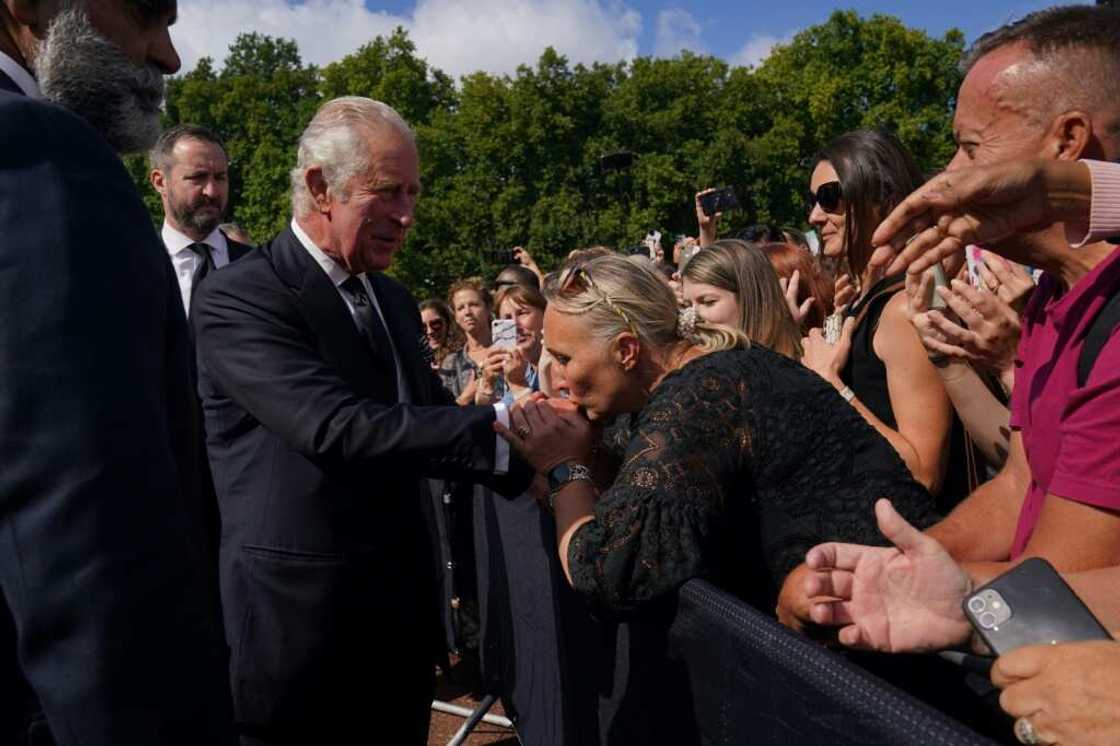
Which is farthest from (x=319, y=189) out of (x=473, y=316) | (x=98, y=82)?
(x=473, y=316)

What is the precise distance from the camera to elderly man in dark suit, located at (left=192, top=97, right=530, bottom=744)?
261cm

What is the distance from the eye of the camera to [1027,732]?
53.6 inches

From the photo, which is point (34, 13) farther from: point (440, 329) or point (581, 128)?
point (581, 128)

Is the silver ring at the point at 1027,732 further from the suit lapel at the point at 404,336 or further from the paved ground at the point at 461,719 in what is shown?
the paved ground at the point at 461,719

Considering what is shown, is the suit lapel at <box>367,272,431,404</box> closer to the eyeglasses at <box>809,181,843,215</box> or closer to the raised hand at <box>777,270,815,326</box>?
the eyeglasses at <box>809,181,843,215</box>

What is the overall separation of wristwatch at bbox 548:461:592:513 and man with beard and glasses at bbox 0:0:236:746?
4.47ft

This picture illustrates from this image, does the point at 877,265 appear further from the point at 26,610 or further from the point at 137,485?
the point at 26,610

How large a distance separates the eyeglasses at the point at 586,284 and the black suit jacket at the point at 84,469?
5.64ft

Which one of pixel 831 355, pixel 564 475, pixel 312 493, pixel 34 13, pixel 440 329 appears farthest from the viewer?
pixel 440 329

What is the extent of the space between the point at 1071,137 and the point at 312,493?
1943 millimetres

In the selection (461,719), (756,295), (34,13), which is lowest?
(461,719)

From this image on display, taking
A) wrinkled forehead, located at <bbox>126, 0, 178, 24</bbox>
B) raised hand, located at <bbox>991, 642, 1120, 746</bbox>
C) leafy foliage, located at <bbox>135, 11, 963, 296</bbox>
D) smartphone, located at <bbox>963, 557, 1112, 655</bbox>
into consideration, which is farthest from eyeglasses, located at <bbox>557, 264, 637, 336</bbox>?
leafy foliage, located at <bbox>135, 11, 963, 296</bbox>

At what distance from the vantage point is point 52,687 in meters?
1.29

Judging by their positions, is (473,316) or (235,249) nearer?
(235,249)
